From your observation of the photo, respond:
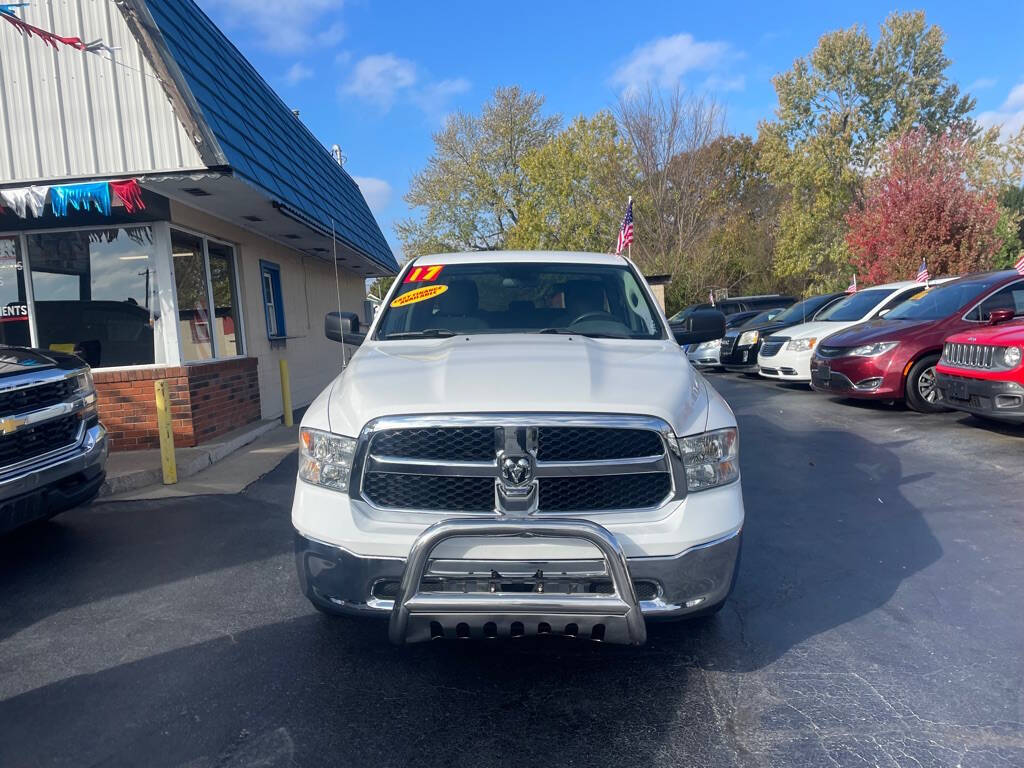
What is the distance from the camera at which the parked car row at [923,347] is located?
6.47 metres

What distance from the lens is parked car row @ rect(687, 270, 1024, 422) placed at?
647cm

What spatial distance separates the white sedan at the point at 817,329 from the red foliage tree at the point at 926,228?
8304 millimetres

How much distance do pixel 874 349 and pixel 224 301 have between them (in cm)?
820

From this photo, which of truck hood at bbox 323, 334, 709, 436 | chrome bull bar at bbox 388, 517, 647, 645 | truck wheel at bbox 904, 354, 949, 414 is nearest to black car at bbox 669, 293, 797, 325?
truck wheel at bbox 904, 354, 949, 414

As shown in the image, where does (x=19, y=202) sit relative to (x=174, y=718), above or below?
above

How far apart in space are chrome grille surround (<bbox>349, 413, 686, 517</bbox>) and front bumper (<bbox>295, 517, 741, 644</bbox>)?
0.54 ft

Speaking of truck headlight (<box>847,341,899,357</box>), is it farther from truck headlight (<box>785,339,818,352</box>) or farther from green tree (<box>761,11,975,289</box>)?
green tree (<box>761,11,975,289</box>)

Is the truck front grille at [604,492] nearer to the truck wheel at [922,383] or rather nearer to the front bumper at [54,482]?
the front bumper at [54,482]

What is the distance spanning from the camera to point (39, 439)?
429 centimetres

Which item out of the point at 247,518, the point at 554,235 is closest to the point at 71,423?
the point at 247,518

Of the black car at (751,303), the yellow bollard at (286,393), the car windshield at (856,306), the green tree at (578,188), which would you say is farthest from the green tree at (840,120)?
the yellow bollard at (286,393)

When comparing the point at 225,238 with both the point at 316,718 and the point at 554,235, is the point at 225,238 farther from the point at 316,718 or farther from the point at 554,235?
the point at 554,235

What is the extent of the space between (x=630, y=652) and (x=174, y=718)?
185 cm

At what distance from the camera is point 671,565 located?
2.51 metres
